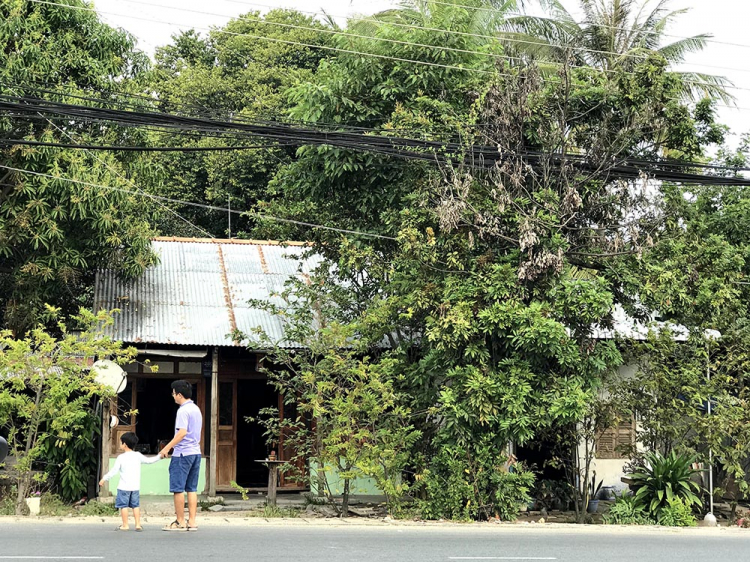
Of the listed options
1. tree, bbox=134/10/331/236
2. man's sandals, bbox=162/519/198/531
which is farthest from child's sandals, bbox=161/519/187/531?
tree, bbox=134/10/331/236

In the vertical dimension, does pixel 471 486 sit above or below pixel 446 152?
below

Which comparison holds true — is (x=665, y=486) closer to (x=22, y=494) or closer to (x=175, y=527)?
(x=175, y=527)

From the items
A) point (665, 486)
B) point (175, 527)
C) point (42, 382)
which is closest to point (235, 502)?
point (42, 382)

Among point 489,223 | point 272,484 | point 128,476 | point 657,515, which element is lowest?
point 657,515

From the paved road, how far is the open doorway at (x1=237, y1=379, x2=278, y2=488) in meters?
6.34

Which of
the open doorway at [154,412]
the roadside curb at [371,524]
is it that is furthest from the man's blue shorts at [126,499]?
the open doorway at [154,412]

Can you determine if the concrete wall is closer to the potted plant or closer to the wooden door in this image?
the potted plant

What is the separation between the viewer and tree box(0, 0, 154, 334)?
15414 mm

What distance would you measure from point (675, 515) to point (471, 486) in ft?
12.1

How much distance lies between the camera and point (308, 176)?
54.9 ft

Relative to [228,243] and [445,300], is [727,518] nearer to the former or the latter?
[445,300]

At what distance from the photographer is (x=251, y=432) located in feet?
64.7

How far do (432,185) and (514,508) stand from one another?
5.42 m

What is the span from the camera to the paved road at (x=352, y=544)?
9.59 m
